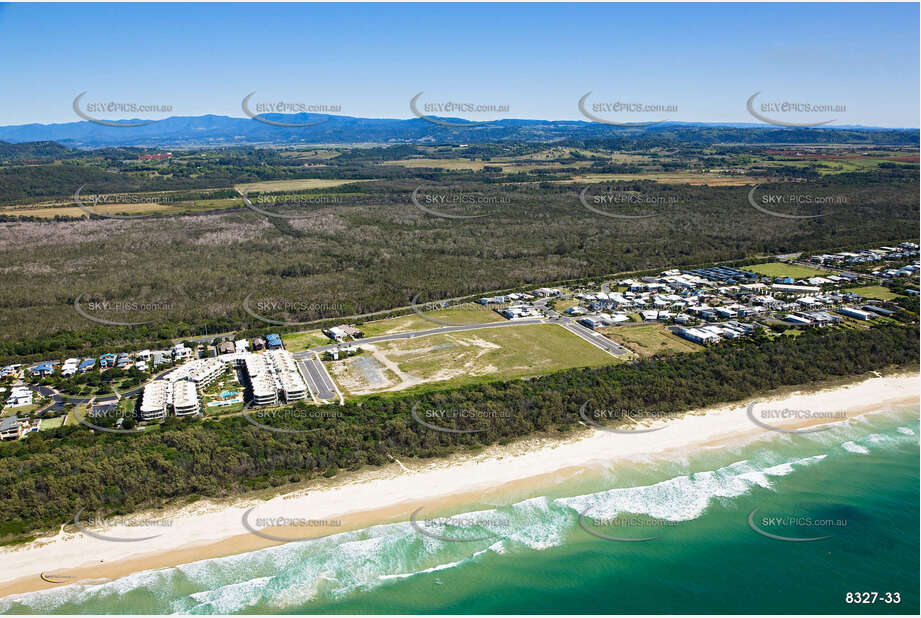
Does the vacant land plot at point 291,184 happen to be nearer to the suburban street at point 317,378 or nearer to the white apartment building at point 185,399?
the suburban street at point 317,378

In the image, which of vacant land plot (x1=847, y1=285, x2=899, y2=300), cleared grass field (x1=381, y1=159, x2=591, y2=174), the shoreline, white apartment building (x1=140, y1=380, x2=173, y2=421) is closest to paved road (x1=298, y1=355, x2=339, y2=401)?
white apartment building (x1=140, y1=380, x2=173, y2=421)

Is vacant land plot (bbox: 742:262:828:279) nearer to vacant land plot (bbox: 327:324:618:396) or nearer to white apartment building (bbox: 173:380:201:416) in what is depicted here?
vacant land plot (bbox: 327:324:618:396)

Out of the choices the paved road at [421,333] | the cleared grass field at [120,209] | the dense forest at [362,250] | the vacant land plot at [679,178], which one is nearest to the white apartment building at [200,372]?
the paved road at [421,333]

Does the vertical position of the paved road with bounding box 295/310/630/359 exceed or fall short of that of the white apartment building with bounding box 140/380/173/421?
it exceeds it

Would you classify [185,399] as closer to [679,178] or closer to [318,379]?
[318,379]

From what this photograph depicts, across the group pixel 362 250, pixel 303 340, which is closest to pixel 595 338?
pixel 303 340

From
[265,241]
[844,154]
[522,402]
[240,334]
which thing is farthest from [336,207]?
[844,154]

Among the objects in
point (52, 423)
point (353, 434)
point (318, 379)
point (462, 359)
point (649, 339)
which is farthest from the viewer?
point (649, 339)
